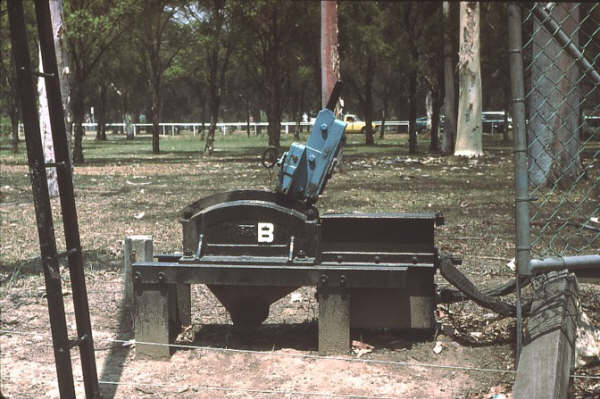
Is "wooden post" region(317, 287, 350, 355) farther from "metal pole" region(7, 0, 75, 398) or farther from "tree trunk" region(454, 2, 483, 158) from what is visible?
"tree trunk" region(454, 2, 483, 158)

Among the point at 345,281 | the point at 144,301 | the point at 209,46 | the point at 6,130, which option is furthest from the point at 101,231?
the point at 6,130

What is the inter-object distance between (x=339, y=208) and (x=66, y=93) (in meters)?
6.31

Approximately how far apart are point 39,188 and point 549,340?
2497 millimetres

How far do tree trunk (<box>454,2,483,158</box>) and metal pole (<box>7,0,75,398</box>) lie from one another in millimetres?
22943

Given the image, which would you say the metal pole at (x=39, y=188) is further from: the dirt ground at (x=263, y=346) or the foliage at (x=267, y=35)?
the foliage at (x=267, y=35)

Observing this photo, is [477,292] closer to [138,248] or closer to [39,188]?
[138,248]

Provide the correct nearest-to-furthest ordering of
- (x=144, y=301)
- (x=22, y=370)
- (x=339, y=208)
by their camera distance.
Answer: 1. (x=22, y=370)
2. (x=144, y=301)
3. (x=339, y=208)

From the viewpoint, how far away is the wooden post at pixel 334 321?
465cm

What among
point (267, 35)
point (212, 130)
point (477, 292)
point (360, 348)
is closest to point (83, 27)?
point (212, 130)

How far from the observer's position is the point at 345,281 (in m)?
4.60

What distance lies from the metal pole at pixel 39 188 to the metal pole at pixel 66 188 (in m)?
0.15

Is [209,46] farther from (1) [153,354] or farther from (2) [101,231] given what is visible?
(1) [153,354]

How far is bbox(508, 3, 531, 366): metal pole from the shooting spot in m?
3.48

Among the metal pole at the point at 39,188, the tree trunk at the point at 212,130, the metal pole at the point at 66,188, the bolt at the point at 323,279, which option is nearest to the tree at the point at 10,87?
the tree trunk at the point at 212,130
